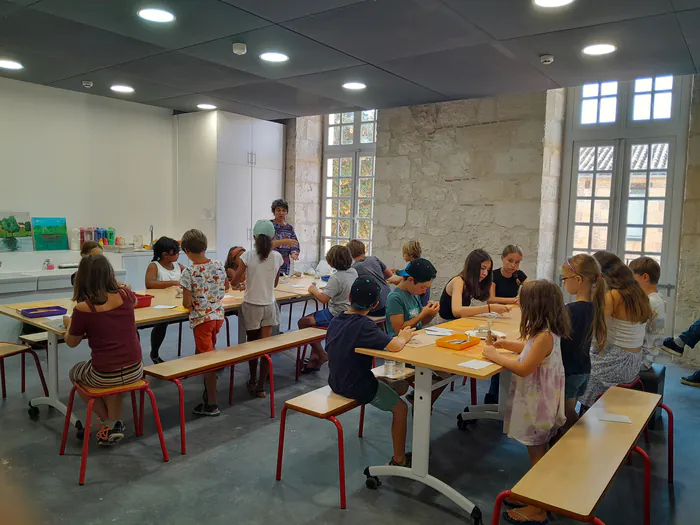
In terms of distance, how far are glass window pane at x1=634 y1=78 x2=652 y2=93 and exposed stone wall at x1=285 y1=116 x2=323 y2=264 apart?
4397 mm

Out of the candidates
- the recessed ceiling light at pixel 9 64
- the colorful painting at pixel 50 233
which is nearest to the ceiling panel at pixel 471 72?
the recessed ceiling light at pixel 9 64

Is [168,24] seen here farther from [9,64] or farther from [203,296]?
[9,64]

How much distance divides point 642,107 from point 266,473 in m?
5.18

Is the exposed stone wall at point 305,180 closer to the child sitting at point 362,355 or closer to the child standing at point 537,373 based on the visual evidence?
the child sitting at point 362,355

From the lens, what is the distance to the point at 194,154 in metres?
7.30

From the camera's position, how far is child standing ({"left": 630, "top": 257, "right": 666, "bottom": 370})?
12.0ft

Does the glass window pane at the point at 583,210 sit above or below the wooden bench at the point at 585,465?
above

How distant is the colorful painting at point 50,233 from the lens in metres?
6.15

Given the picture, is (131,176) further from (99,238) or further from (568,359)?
(568,359)

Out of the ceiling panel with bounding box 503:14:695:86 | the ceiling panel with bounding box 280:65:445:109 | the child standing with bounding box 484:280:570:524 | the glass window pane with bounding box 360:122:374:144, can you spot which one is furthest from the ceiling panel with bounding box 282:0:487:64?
the glass window pane with bounding box 360:122:374:144

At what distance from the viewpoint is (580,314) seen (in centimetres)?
284

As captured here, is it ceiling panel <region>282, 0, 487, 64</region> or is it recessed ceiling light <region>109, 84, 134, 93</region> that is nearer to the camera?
ceiling panel <region>282, 0, 487, 64</region>

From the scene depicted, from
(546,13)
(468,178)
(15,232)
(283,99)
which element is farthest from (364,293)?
(15,232)

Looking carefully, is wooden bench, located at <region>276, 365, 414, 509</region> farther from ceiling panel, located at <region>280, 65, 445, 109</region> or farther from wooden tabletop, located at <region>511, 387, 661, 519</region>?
ceiling panel, located at <region>280, 65, 445, 109</region>
